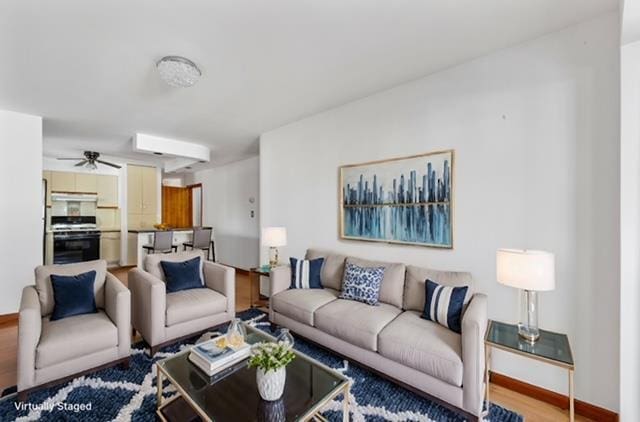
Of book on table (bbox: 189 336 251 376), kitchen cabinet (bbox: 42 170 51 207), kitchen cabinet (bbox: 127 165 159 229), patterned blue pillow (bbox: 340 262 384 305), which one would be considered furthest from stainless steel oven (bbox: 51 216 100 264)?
patterned blue pillow (bbox: 340 262 384 305)

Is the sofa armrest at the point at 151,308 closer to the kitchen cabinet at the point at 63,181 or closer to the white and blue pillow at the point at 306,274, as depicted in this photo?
the white and blue pillow at the point at 306,274

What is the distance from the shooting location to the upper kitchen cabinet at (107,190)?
19.6 ft

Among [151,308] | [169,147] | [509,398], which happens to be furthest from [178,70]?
[509,398]

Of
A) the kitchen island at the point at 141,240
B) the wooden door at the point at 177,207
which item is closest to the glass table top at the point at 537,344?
the kitchen island at the point at 141,240

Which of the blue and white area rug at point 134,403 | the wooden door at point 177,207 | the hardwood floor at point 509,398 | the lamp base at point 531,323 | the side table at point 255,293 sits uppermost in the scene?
the wooden door at point 177,207

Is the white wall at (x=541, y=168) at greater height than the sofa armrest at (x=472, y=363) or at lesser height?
greater

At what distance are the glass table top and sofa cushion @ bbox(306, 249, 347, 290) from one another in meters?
1.42

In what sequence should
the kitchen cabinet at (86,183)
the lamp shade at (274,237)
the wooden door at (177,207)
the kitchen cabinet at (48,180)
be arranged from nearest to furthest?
the lamp shade at (274,237)
the kitchen cabinet at (48,180)
the kitchen cabinet at (86,183)
the wooden door at (177,207)

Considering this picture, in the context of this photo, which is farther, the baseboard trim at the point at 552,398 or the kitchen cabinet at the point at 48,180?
the kitchen cabinet at the point at 48,180

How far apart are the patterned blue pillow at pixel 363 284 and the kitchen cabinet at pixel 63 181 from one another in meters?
6.15

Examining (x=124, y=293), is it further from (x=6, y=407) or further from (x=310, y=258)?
(x=310, y=258)

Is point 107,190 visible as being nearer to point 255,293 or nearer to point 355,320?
point 255,293

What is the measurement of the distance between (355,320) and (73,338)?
2073 mm

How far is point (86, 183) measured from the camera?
5.82 meters
